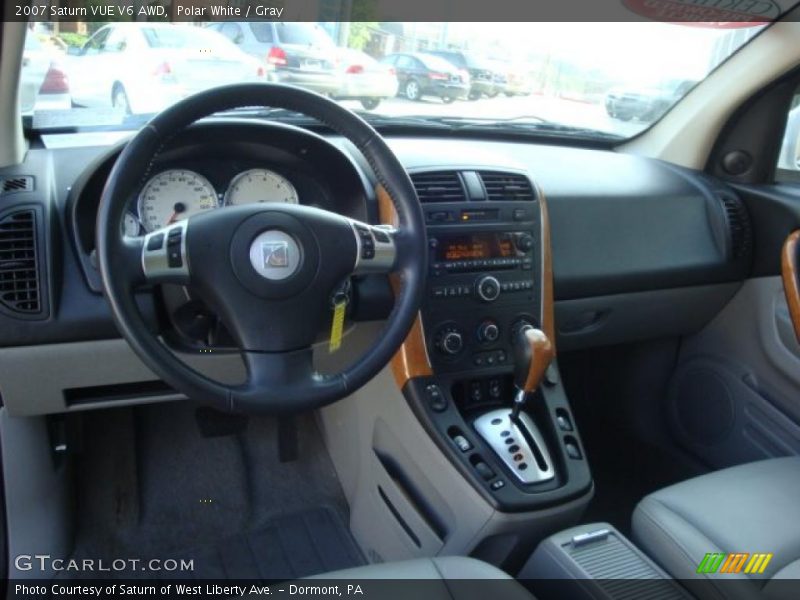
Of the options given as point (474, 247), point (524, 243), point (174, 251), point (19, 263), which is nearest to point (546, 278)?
point (524, 243)

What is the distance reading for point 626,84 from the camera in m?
2.52

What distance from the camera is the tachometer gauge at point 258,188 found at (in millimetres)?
1597

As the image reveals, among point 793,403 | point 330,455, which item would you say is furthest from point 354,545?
point 793,403

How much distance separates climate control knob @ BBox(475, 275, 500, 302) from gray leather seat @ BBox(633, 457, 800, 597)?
58cm

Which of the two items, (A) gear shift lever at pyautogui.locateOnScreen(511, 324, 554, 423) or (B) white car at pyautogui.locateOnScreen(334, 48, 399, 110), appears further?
(B) white car at pyautogui.locateOnScreen(334, 48, 399, 110)

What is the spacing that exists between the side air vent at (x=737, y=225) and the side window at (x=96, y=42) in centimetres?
187

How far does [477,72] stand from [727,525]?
1.45 metres

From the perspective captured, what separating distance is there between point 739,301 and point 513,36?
3.77 ft

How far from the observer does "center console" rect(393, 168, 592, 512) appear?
168 cm

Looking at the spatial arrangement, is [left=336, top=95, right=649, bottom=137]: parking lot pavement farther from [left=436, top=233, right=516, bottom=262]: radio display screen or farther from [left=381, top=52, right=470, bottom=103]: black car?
[left=436, top=233, right=516, bottom=262]: radio display screen

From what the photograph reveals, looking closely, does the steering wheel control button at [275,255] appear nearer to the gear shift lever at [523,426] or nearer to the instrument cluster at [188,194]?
the instrument cluster at [188,194]

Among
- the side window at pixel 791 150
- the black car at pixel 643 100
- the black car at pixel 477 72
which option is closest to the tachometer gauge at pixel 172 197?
the black car at pixel 477 72

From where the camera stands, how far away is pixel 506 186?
1872 mm

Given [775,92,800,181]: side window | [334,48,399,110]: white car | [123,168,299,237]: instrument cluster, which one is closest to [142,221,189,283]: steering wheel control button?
[123,168,299,237]: instrument cluster
